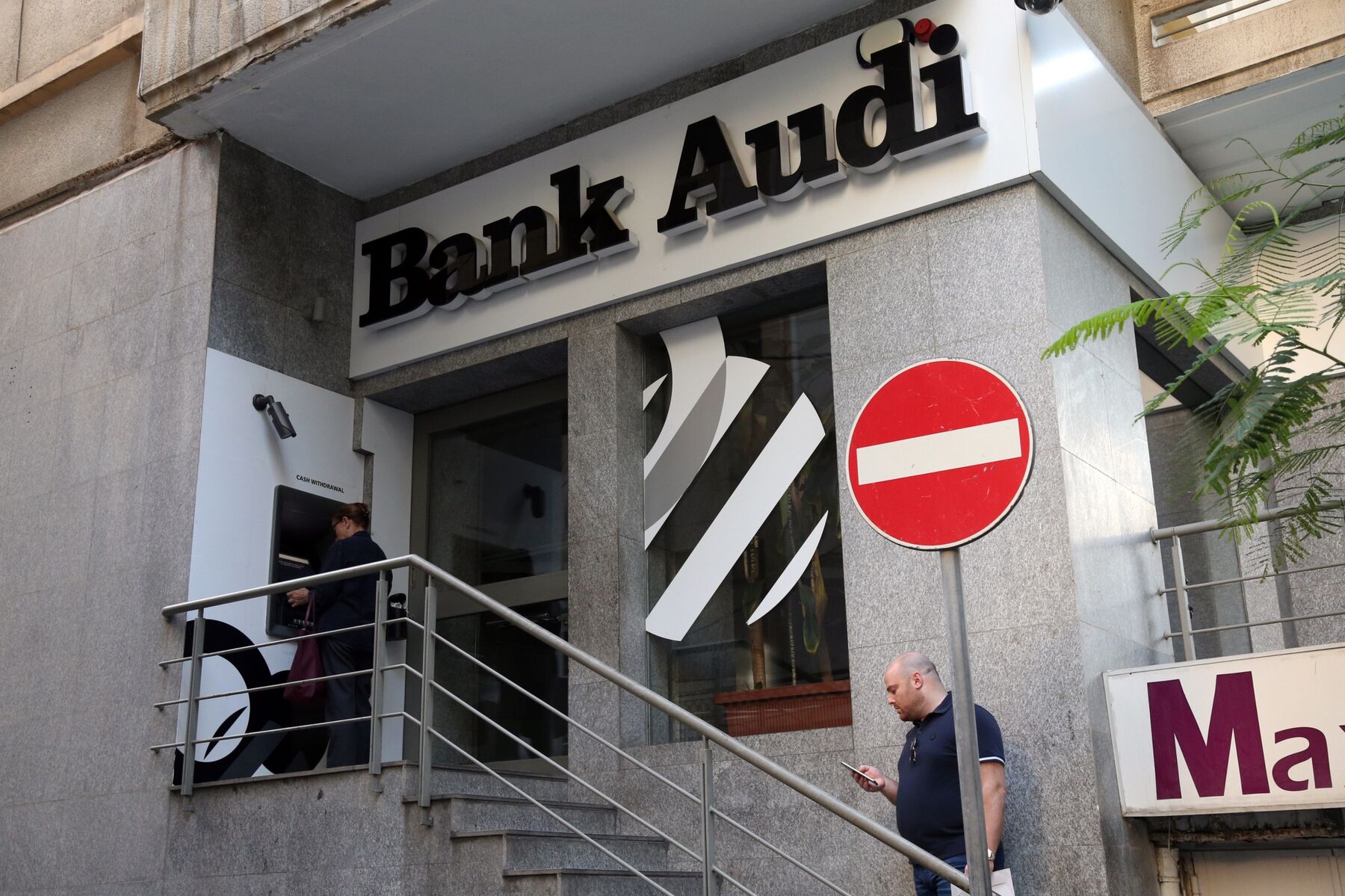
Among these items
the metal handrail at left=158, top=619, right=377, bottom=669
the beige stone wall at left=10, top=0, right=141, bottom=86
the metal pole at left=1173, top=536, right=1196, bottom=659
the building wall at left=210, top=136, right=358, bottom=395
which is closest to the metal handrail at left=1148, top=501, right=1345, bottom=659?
the metal pole at left=1173, top=536, right=1196, bottom=659

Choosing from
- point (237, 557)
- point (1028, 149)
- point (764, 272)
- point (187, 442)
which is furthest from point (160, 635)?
point (1028, 149)

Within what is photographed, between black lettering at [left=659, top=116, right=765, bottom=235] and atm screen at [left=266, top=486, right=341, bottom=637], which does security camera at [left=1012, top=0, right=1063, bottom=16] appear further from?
atm screen at [left=266, top=486, right=341, bottom=637]

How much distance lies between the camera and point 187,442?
8.05m

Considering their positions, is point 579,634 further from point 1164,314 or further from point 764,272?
point 1164,314

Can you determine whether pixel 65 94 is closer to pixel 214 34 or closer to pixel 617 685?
pixel 214 34

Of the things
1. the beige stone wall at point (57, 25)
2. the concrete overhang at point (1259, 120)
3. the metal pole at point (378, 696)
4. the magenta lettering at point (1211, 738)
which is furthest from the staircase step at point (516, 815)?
the beige stone wall at point (57, 25)

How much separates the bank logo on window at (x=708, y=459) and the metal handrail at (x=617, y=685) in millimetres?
1265

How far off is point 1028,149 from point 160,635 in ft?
17.5

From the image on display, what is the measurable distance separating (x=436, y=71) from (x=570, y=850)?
14.6 feet

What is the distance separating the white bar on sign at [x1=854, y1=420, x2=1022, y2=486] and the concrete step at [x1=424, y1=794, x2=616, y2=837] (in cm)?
307

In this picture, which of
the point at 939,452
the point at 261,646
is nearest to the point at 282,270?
the point at 261,646

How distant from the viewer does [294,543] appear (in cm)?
848

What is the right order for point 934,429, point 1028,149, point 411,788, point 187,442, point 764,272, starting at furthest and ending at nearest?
point 187,442 → point 764,272 → point 1028,149 → point 411,788 → point 934,429

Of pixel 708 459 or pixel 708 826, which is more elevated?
pixel 708 459
